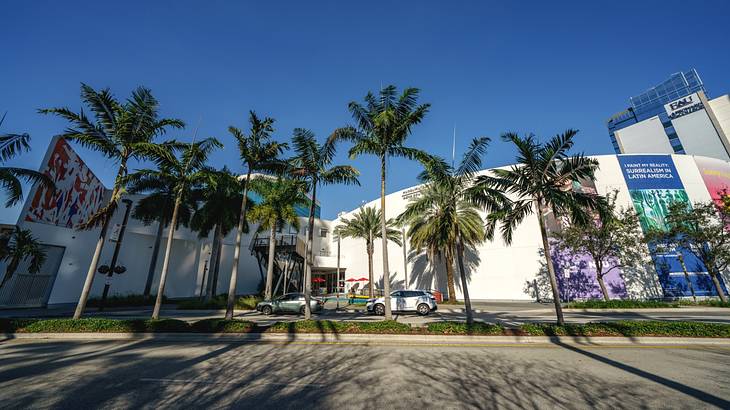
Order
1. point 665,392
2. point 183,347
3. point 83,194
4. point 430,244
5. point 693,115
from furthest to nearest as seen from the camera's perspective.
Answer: point 693,115 → point 430,244 → point 83,194 → point 183,347 → point 665,392

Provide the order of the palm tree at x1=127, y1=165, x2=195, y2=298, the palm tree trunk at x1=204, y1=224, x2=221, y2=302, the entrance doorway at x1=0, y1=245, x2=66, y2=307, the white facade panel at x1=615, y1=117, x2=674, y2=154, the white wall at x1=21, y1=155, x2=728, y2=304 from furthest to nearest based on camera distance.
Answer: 1. the white facade panel at x1=615, y1=117, x2=674, y2=154
2. the palm tree at x1=127, y1=165, x2=195, y2=298
3. the white wall at x1=21, y1=155, x2=728, y2=304
4. the palm tree trunk at x1=204, y1=224, x2=221, y2=302
5. the entrance doorway at x1=0, y1=245, x2=66, y2=307

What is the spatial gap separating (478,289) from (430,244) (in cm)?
1074

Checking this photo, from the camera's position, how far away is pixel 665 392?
5.23m

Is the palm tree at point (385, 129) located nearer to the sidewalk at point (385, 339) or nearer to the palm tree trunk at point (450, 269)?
the sidewalk at point (385, 339)

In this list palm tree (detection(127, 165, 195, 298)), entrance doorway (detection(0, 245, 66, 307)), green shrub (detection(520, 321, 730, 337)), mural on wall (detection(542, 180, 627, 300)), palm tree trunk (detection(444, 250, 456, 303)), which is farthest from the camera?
mural on wall (detection(542, 180, 627, 300))

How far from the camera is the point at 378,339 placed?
32.9 feet

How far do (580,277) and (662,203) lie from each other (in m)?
12.7

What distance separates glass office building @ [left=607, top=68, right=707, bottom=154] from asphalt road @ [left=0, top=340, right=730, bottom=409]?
77.2 metres

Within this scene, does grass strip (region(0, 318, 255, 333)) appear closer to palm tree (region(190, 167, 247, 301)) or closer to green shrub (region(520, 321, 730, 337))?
green shrub (region(520, 321, 730, 337))

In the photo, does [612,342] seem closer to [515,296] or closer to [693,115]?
[515,296]

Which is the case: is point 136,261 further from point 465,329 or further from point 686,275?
point 686,275

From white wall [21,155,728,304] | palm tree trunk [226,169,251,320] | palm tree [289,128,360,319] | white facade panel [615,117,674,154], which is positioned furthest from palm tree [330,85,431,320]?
white facade panel [615,117,674,154]

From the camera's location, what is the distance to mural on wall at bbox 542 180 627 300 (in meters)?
28.7

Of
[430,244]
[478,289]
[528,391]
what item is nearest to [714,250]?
[478,289]
